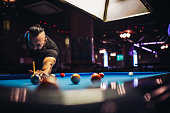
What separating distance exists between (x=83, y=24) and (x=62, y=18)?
1220 millimetres

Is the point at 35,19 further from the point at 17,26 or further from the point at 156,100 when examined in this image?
the point at 156,100

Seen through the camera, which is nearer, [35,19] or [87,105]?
[87,105]

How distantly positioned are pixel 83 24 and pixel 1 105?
19.9 feet

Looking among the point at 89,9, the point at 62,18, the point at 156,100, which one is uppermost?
the point at 62,18

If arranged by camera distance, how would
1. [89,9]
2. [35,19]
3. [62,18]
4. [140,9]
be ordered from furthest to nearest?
1. [35,19]
2. [62,18]
3. [140,9]
4. [89,9]

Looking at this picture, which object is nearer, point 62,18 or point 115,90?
point 115,90

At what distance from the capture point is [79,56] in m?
6.39

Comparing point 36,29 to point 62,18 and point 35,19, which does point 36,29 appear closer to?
point 62,18

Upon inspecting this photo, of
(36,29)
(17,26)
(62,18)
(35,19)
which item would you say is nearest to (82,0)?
(36,29)

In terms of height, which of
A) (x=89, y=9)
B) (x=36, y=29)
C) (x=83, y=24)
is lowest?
(x=36, y=29)

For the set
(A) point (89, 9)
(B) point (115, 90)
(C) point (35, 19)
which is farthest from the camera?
(C) point (35, 19)

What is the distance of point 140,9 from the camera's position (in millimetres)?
2424

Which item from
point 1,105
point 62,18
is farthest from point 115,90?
point 62,18

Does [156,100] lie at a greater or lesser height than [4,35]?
lesser
